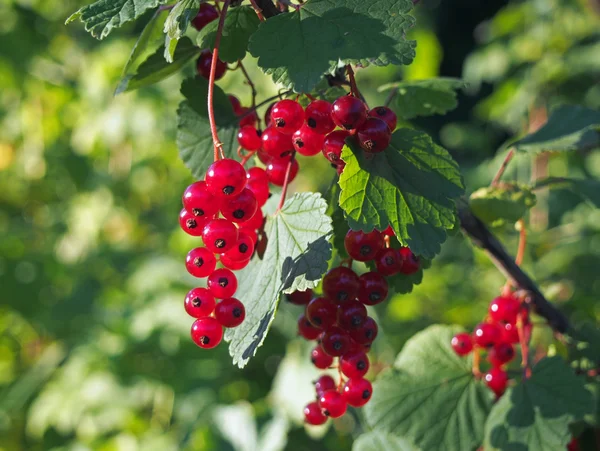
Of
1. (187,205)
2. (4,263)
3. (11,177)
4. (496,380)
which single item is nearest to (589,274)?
(496,380)

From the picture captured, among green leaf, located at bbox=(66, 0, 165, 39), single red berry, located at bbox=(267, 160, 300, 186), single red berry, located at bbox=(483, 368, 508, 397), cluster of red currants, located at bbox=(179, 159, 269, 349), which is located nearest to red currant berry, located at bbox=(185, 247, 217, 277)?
cluster of red currants, located at bbox=(179, 159, 269, 349)

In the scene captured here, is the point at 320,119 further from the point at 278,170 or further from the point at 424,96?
the point at 424,96

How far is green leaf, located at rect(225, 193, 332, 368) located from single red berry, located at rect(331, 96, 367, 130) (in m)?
0.08

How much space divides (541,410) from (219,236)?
52 centimetres

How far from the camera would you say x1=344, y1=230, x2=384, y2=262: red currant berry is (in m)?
0.69

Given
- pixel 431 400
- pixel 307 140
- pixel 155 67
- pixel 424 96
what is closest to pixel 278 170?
pixel 307 140

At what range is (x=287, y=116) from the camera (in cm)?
66

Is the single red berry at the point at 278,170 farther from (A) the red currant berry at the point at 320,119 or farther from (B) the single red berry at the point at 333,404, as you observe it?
(B) the single red berry at the point at 333,404

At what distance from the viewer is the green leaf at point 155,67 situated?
0.78 meters

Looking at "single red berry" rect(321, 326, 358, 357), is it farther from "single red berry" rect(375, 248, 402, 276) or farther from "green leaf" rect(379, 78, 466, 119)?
"green leaf" rect(379, 78, 466, 119)

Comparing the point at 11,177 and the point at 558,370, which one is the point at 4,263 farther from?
the point at 558,370

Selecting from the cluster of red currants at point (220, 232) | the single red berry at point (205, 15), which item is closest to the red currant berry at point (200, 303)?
the cluster of red currants at point (220, 232)

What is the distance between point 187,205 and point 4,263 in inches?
97.4

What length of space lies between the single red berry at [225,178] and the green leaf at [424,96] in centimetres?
38
